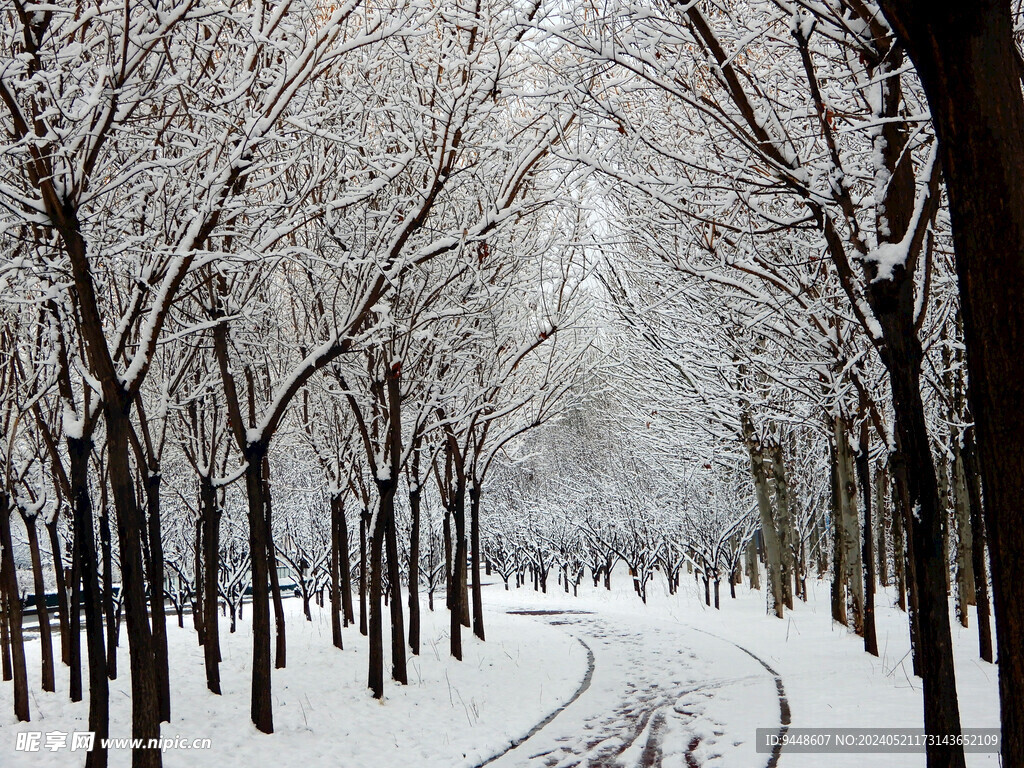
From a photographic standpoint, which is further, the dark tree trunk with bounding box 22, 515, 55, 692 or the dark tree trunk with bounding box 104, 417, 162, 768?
the dark tree trunk with bounding box 22, 515, 55, 692

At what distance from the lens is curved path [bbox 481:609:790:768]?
7.01 metres

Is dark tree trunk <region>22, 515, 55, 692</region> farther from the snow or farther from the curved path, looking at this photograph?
the curved path

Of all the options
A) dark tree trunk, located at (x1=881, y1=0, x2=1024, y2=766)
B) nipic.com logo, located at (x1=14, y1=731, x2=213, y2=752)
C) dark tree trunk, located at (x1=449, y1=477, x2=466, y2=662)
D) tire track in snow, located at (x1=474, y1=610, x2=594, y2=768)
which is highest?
dark tree trunk, located at (x1=881, y1=0, x2=1024, y2=766)

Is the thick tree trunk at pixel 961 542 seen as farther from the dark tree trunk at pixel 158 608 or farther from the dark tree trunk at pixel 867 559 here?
the dark tree trunk at pixel 158 608

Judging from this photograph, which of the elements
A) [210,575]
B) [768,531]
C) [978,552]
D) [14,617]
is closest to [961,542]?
[978,552]

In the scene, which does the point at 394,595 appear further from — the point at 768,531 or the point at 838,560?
the point at 768,531

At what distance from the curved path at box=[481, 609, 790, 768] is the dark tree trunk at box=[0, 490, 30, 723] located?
19.1 ft

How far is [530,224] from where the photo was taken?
1357cm

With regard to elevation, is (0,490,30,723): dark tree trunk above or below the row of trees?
below

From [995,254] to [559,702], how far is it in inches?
317

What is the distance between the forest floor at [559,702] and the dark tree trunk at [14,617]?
29 centimetres

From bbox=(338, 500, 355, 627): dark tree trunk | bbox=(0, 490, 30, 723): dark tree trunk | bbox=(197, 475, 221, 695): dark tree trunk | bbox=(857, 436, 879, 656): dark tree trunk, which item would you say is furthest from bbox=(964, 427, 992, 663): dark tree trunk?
bbox=(0, 490, 30, 723): dark tree trunk

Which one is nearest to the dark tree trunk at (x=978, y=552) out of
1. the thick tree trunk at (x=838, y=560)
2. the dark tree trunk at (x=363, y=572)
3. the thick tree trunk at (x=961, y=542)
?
the thick tree trunk at (x=961, y=542)

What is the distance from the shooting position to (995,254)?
319 centimetres
